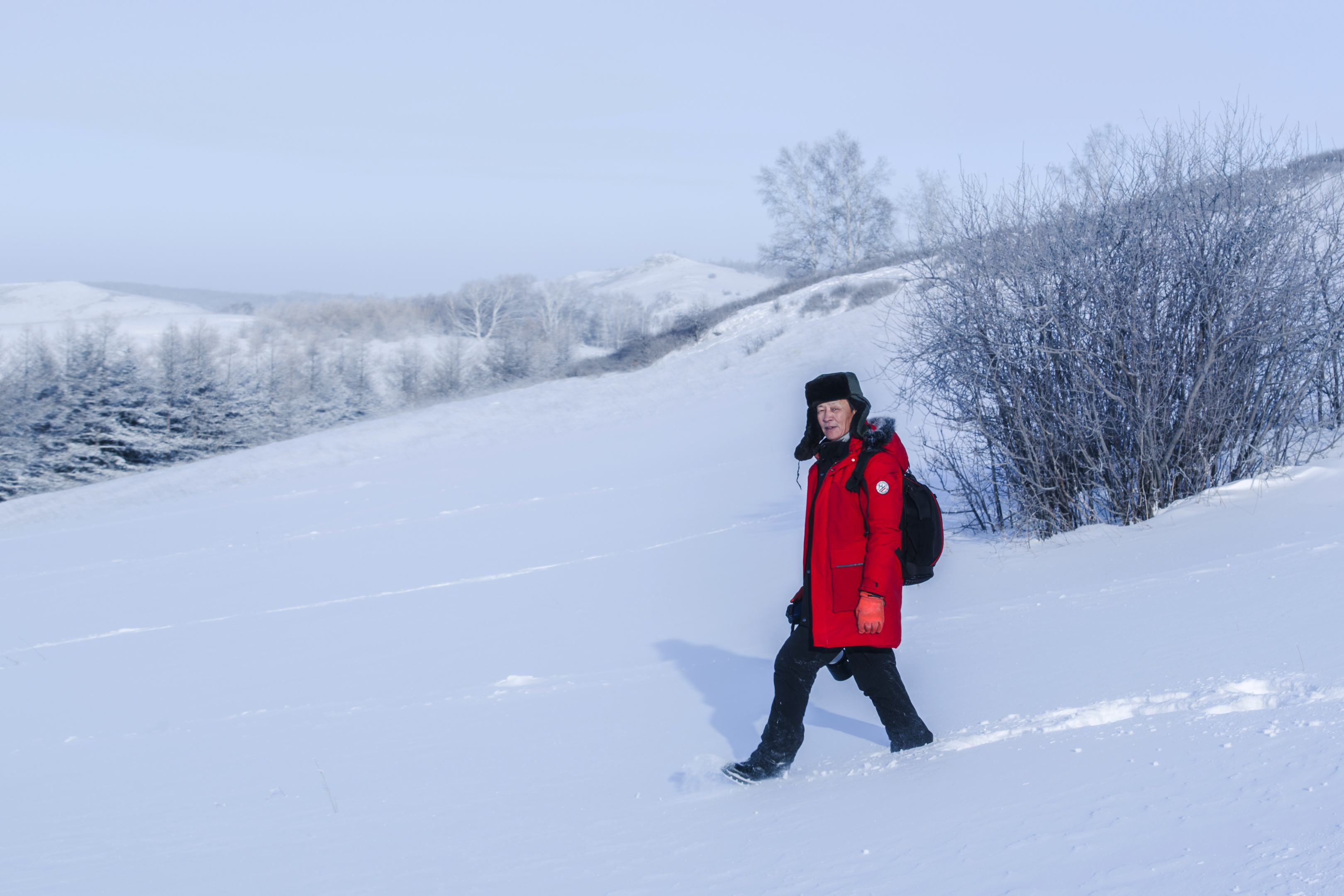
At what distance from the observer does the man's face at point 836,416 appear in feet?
10.3

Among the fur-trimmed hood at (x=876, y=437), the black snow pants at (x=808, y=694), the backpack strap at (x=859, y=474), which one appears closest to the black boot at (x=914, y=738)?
the black snow pants at (x=808, y=694)

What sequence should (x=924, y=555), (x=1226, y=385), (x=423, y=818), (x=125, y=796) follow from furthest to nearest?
(x=1226, y=385)
(x=125, y=796)
(x=423, y=818)
(x=924, y=555)

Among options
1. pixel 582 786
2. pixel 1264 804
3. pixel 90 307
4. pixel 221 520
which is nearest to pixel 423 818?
pixel 582 786

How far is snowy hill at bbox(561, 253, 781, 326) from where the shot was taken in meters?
80.4

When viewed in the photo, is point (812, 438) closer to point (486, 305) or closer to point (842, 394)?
point (842, 394)

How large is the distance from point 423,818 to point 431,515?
34.0 ft

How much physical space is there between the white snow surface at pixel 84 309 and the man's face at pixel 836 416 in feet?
175

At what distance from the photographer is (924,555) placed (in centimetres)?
315

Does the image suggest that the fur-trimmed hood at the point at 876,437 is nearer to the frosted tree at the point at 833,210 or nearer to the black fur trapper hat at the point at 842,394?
the black fur trapper hat at the point at 842,394

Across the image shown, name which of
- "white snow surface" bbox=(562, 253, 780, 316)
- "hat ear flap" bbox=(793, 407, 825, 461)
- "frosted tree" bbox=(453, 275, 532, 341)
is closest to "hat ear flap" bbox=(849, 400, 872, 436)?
"hat ear flap" bbox=(793, 407, 825, 461)

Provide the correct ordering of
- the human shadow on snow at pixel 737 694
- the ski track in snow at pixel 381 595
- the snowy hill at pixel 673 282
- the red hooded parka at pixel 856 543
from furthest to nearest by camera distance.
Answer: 1. the snowy hill at pixel 673 282
2. the ski track in snow at pixel 381 595
3. the human shadow on snow at pixel 737 694
4. the red hooded parka at pixel 856 543

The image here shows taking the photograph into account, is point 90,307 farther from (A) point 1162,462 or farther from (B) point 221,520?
(A) point 1162,462

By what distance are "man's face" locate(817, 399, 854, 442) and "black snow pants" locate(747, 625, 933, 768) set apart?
72 cm

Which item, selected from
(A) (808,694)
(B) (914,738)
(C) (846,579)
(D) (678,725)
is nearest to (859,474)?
(C) (846,579)
